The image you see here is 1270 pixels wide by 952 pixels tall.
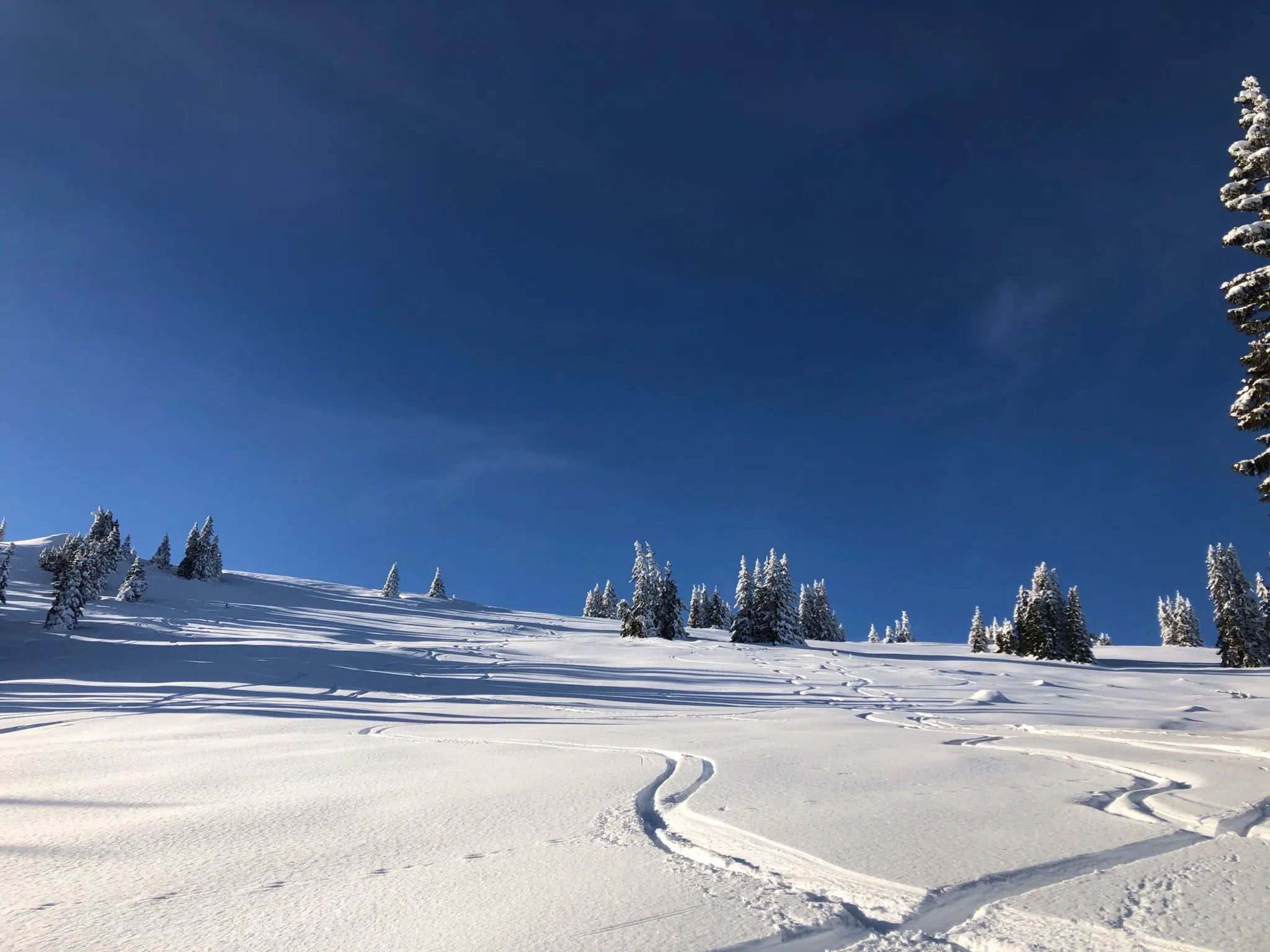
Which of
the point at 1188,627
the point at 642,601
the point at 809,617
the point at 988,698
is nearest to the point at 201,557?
the point at 642,601

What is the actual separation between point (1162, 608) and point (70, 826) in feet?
393

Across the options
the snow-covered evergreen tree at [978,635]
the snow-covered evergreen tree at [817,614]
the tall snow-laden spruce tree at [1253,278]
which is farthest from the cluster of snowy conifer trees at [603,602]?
the tall snow-laden spruce tree at [1253,278]

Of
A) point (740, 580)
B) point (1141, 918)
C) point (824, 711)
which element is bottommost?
point (824, 711)

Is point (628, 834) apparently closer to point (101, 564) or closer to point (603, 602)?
point (101, 564)

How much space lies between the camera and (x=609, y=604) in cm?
9725

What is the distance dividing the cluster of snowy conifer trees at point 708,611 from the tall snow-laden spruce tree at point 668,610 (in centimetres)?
2875

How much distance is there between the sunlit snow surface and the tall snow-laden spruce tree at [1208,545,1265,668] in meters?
60.7

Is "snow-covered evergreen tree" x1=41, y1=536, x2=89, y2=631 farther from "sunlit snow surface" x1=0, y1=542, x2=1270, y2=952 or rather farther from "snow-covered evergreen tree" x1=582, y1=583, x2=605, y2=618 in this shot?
"snow-covered evergreen tree" x1=582, y1=583, x2=605, y2=618

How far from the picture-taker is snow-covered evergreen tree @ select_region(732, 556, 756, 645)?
5725 centimetres

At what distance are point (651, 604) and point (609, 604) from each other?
45.2 meters

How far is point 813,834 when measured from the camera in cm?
312

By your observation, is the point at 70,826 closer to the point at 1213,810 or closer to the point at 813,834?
the point at 813,834

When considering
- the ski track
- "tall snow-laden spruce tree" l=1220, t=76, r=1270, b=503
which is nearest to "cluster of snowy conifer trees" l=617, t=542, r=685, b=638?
"tall snow-laden spruce tree" l=1220, t=76, r=1270, b=503

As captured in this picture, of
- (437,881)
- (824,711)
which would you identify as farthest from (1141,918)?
(824,711)
